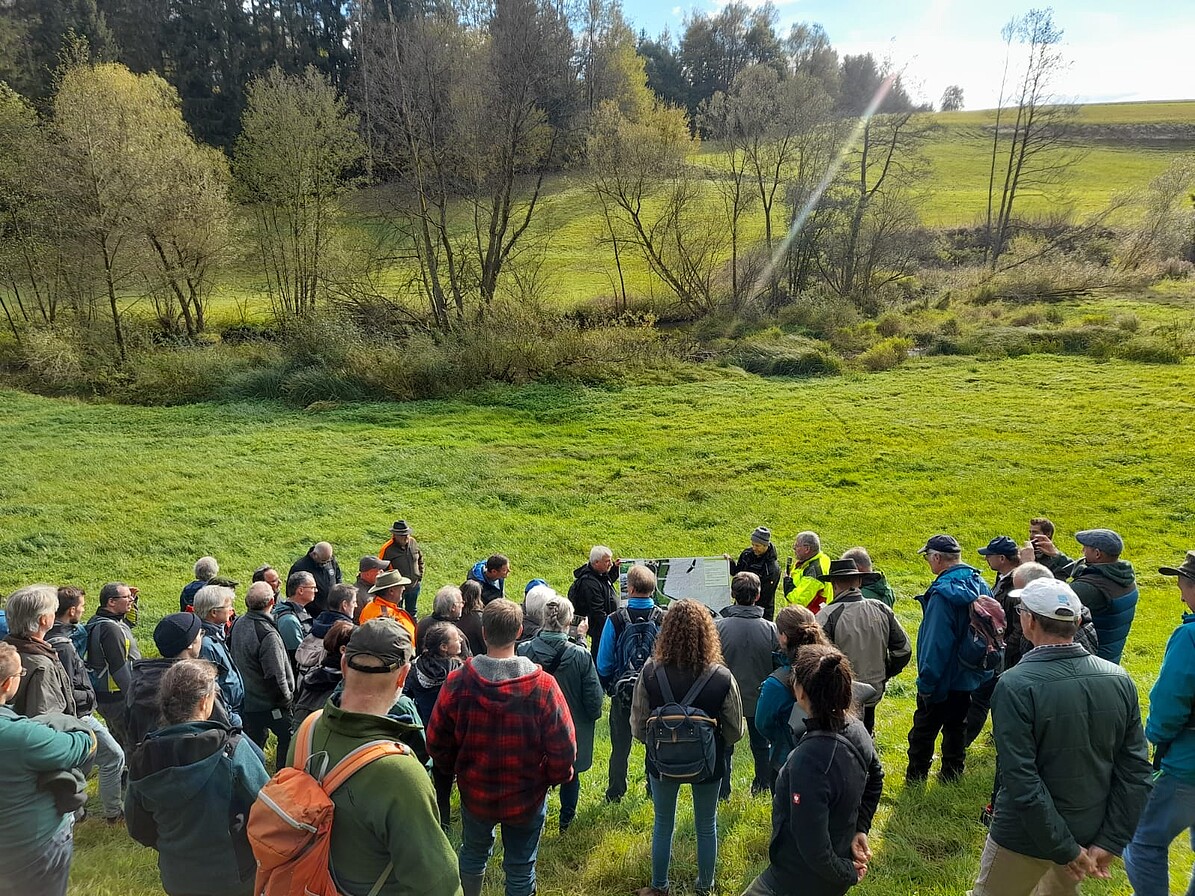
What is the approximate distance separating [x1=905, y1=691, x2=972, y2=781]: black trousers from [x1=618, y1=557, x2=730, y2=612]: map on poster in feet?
10.3

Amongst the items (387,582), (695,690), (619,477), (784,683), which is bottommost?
(619,477)

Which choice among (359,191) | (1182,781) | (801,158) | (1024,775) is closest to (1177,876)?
(1182,781)

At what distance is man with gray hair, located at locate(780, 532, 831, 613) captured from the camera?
6699 mm

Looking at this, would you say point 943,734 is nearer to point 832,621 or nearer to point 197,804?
point 832,621

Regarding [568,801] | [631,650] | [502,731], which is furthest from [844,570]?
[502,731]

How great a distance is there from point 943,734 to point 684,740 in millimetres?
2735

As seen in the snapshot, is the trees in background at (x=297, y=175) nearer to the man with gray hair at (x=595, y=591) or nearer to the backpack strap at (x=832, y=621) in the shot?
the man with gray hair at (x=595, y=591)

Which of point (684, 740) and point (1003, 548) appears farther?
point (1003, 548)

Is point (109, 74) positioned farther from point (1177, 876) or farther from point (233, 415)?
point (1177, 876)

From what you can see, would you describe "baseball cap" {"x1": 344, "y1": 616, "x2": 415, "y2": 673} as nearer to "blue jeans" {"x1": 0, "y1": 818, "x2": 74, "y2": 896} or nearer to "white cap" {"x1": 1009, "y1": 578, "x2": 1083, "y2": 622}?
"blue jeans" {"x1": 0, "y1": 818, "x2": 74, "y2": 896}

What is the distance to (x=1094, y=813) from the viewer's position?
137 inches

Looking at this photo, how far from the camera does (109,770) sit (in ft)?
17.8

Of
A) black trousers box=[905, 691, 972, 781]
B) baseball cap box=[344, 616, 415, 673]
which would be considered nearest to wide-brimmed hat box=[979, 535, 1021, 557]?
black trousers box=[905, 691, 972, 781]

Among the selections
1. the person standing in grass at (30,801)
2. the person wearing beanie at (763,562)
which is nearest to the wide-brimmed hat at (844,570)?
the person wearing beanie at (763,562)
